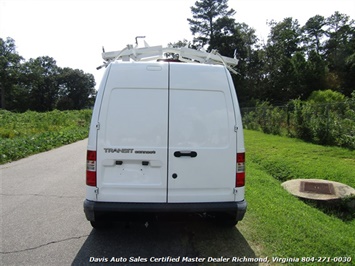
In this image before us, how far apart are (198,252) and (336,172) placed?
18.3 ft

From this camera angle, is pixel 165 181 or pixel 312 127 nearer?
pixel 165 181

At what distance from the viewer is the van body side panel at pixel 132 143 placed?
10.4ft

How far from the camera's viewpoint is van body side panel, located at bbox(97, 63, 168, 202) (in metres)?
3.16

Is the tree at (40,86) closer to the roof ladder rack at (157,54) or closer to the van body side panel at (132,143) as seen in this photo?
the roof ladder rack at (157,54)

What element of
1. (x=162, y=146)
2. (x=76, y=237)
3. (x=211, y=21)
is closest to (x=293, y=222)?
(x=162, y=146)

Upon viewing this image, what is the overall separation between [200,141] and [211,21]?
5012 centimetres

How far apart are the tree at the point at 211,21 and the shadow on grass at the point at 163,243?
47039 millimetres

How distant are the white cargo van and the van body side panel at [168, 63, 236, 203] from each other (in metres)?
0.01

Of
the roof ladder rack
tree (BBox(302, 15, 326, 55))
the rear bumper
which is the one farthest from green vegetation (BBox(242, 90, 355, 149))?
tree (BBox(302, 15, 326, 55))

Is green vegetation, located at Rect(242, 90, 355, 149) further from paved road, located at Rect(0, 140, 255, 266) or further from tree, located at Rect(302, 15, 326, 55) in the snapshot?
tree, located at Rect(302, 15, 326, 55)

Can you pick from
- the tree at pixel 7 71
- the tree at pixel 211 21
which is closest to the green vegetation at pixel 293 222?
the tree at pixel 211 21

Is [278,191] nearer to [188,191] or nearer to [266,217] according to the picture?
[266,217]

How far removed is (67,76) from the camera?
75.4 meters

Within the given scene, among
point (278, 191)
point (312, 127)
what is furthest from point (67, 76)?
point (278, 191)
